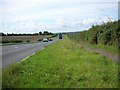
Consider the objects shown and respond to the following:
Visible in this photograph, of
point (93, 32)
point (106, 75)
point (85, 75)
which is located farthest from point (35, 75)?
point (93, 32)

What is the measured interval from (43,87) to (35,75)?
8.98ft

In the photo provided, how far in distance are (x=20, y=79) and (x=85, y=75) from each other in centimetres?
250

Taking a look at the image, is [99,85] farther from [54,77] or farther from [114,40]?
[114,40]

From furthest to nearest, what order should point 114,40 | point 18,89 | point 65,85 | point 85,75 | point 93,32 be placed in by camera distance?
point 93,32
point 114,40
point 85,75
point 65,85
point 18,89

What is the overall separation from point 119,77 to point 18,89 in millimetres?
3762

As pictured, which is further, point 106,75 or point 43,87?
point 106,75

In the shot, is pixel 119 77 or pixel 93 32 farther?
pixel 93 32

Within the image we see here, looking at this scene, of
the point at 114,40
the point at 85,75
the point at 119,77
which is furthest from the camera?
the point at 114,40

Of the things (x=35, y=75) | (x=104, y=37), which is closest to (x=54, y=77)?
(x=35, y=75)

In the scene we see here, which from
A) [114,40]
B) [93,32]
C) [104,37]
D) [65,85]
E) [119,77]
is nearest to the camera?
[65,85]

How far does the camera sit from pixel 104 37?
25.2 meters

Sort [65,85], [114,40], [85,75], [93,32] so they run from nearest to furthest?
1. [65,85]
2. [85,75]
3. [114,40]
4. [93,32]

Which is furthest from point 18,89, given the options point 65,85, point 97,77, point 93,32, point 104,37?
point 93,32

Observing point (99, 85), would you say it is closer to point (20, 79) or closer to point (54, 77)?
point (54, 77)
